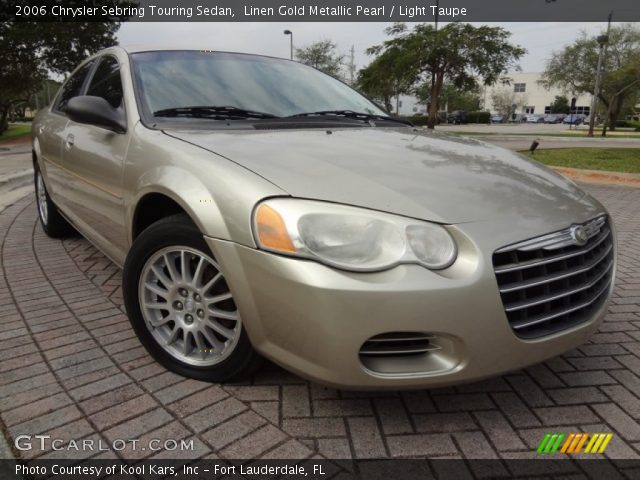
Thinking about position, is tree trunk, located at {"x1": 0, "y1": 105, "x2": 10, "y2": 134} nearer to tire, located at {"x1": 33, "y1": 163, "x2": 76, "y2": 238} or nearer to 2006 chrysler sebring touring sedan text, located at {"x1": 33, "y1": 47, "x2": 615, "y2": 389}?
tire, located at {"x1": 33, "y1": 163, "x2": 76, "y2": 238}

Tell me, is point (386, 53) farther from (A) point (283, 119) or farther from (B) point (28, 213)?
(A) point (283, 119)

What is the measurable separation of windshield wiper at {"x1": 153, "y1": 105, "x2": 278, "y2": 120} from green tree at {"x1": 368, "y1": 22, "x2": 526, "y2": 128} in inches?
963

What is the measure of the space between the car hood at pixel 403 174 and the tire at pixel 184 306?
1.46 ft

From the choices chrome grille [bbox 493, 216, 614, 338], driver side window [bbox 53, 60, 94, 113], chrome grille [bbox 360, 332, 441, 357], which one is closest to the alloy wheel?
chrome grille [bbox 360, 332, 441, 357]

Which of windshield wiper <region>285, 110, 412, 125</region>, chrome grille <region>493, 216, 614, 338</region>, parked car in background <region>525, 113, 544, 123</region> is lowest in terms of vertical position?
parked car in background <region>525, 113, 544, 123</region>

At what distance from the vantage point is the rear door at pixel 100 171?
266 centimetres

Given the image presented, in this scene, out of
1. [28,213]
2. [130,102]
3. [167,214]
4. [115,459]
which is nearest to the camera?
[115,459]

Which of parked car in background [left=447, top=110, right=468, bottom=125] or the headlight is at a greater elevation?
the headlight

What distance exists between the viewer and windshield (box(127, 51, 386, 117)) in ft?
9.03

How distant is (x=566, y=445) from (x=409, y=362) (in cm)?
68

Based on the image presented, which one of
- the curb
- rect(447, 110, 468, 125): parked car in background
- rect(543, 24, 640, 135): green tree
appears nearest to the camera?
the curb

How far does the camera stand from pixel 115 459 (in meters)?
1.78

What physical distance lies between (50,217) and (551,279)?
436 centimetres

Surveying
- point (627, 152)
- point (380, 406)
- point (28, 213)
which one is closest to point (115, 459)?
point (380, 406)
